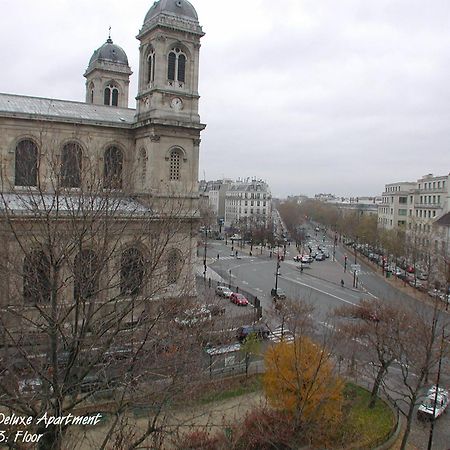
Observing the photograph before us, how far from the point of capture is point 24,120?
98.8 feet

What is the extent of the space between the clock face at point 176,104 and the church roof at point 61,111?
3544 mm

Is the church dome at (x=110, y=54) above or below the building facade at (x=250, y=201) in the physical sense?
above

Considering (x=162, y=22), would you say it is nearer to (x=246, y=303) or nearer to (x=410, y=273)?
(x=246, y=303)

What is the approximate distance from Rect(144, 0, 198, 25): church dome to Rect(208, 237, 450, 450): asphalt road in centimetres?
2030

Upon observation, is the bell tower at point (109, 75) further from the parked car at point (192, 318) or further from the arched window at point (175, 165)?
the parked car at point (192, 318)

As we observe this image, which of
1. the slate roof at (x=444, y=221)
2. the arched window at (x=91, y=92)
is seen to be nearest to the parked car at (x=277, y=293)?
the arched window at (x=91, y=92)

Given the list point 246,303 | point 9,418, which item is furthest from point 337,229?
point 9,418

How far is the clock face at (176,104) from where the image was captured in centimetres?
3288

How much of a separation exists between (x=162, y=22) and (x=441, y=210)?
50.0 metres

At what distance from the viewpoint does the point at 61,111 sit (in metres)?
32.7

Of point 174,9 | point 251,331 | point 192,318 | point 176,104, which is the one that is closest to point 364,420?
point 251,331

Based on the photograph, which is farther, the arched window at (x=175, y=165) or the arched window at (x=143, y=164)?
the arched window at (x=175, y=165)

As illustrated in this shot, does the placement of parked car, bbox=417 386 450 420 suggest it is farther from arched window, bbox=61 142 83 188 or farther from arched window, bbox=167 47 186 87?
arched window, bbox=167 47 186 87

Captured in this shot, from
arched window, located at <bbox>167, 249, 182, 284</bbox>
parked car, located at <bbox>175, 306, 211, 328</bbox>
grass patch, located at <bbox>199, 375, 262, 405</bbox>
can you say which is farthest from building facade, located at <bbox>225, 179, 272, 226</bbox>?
arched window, located at <bbox>167, 249, 182, 284</bbox>
